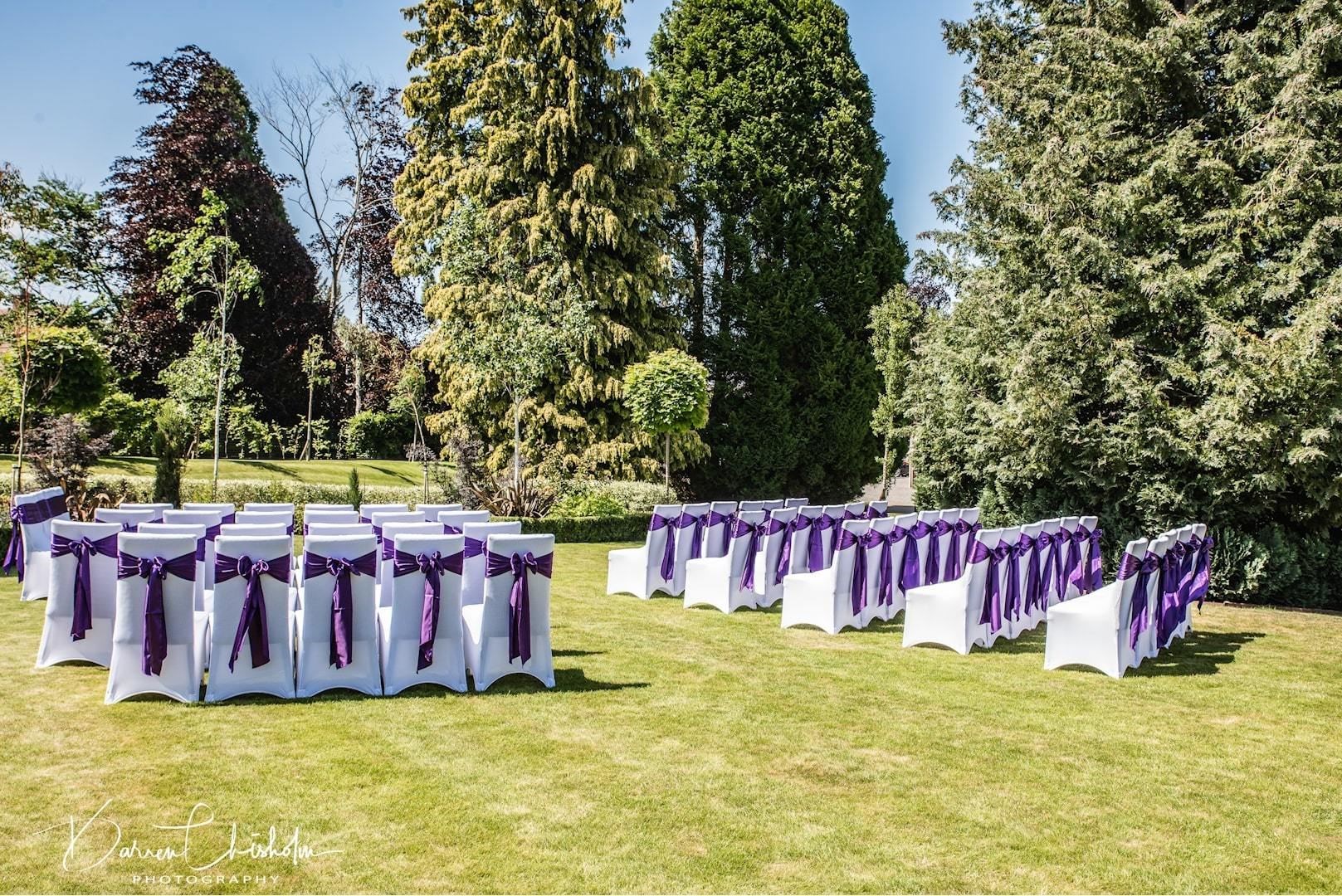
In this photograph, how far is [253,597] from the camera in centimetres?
555

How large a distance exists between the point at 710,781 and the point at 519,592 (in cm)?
198

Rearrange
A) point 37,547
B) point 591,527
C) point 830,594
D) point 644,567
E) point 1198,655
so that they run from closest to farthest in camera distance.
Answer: point 1198,655 → point 830,594 → point 37,547 → point 644,567 → point 591,527

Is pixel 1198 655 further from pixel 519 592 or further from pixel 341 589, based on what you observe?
pixel 341 589

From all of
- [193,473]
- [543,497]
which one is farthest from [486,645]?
[193,473]

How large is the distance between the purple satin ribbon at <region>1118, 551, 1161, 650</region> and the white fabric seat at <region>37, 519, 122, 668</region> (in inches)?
279

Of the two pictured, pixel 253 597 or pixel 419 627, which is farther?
pixel 419 627

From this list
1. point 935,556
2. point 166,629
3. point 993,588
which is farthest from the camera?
point 935,556

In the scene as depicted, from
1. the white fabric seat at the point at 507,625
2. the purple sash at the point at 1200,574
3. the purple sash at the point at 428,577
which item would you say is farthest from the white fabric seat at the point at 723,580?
the purple sash at the point at 1200,574

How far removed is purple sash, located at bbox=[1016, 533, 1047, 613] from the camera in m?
8.95

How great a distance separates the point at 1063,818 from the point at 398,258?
22203 mm

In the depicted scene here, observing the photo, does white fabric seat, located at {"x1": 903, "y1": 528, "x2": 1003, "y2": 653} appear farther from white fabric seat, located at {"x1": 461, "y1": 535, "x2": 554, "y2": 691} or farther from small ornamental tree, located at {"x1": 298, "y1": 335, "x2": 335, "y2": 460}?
small ornamental tree, located at {"x1": 298, "y1": 335, "x2": 335, "y2": 460}

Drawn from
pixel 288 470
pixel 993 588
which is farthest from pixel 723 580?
pixel 288 470

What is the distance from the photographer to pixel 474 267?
20219mm

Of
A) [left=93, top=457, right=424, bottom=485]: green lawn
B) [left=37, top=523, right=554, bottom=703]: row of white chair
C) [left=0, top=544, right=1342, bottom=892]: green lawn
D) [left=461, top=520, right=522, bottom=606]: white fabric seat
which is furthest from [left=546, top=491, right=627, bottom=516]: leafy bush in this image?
[left=37, top=523, right=554, bottom=703]: row of white chair
